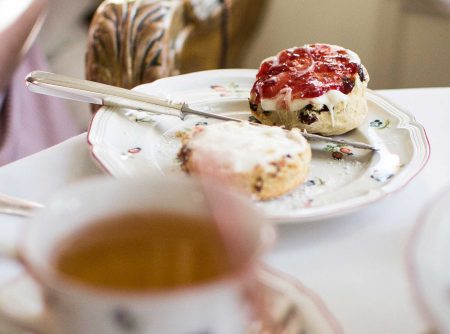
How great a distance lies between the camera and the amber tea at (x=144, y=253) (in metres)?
0.37

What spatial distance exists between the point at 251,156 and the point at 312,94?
23cm

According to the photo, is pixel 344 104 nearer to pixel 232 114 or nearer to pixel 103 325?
pixel 232 114

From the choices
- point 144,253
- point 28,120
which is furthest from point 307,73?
point 28,120

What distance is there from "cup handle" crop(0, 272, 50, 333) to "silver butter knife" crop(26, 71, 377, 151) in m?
0.47

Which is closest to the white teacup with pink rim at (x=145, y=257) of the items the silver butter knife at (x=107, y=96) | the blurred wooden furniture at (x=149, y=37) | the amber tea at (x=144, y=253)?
the amber tea at (x=144, y=253)

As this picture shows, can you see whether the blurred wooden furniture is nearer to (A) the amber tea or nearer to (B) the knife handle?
(B) the knife handle

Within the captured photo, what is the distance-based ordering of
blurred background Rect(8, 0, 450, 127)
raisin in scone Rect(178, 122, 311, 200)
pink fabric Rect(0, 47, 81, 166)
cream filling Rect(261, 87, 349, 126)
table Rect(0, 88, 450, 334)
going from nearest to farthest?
table Rect(0, 88, 450, 334)
raisin in scone Rect(178, 122, 311, 200)
cream filling Rect(261, 87, 349, 126)
pink fabric Rect(0, 47, 81, 166)
blurred background Rect(8, 0, 450, 127)

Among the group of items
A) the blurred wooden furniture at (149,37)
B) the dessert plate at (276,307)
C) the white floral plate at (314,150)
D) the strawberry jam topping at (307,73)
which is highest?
the dessert plate at (276,307)

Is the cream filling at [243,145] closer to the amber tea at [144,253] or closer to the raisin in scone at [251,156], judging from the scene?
the raisin in scone at [251,156]

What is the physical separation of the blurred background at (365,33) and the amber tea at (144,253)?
1625 mm

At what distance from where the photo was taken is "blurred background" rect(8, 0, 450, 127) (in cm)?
189

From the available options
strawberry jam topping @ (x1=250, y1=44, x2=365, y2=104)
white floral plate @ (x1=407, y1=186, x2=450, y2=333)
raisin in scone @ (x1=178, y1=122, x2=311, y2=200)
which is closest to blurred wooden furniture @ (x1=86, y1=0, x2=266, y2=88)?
strawberry jam topping @ (x1=250, y1=44, x2=365, y2=104)

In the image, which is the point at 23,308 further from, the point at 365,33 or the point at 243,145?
the point at 365,33

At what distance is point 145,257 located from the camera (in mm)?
385
